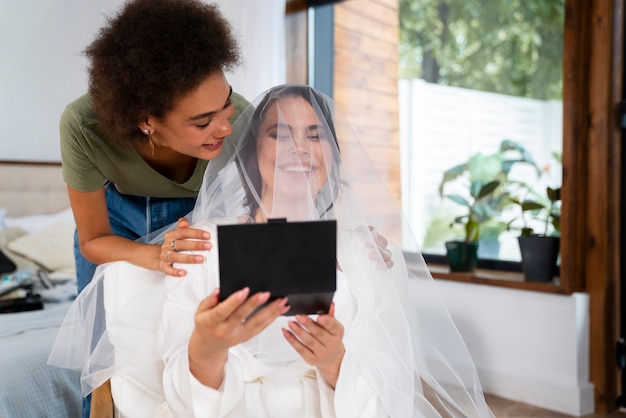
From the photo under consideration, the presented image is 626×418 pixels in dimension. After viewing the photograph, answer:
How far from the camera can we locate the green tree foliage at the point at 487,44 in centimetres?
306

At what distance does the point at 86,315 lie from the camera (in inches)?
59.2

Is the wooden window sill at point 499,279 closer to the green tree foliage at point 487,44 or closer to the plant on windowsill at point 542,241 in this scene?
the plant on windowsill at point 542,241

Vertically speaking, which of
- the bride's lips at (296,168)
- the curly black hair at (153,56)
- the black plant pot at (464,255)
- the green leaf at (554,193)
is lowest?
the black plant pot at (464,255)

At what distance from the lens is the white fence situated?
10.3ft

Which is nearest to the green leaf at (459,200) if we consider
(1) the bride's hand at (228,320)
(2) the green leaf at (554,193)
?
(2) the green leaf at (554,193)

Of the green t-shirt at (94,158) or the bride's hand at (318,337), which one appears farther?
the green t-shirt at (94,158)

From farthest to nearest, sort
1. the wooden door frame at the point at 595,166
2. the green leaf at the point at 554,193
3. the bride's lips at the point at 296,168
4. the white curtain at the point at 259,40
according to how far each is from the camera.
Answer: the white curtain at the point at 259,40, the green leaf at the point at 554,193, the wooden door frame at the point at 595,166, the bride's lips at the point at 296,168

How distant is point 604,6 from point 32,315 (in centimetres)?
255

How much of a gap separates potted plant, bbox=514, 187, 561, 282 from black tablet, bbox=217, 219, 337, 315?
85.2 inches

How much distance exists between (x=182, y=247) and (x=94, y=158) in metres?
0.51

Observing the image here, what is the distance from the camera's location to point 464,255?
3213 millimetres

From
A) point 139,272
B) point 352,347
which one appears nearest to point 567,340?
point 352,347

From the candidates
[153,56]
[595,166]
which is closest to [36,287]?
[153,56]

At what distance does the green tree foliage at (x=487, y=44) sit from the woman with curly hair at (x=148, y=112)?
75.4 inches
